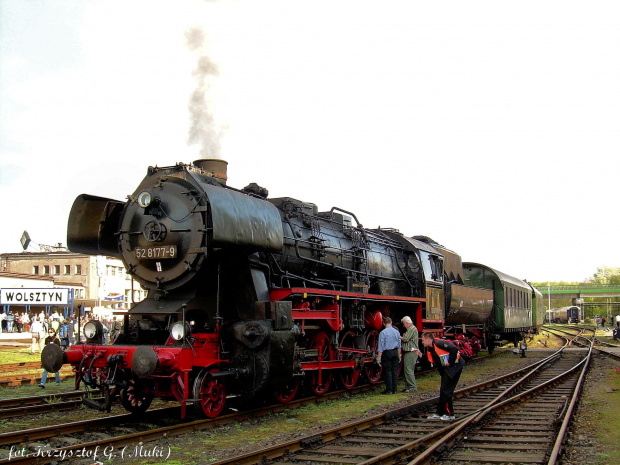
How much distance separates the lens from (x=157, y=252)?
863 centimetres

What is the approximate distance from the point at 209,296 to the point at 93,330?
1759 millimetres

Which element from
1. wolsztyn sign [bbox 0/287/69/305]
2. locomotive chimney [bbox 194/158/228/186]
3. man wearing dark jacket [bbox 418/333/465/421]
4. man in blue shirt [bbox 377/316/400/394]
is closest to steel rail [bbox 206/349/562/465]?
man wearing dark jacket [bbox 418/333/465/421]

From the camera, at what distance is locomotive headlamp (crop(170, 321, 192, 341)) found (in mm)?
7949

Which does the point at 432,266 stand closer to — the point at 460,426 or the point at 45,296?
the point at 460,426

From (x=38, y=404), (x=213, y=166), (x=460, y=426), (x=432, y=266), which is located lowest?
(x=38, y=404)

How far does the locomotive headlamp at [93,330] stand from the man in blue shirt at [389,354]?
5.77 metres

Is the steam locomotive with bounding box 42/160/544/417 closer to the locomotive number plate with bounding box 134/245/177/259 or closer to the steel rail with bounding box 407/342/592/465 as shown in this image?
the locomotive number plate with bounding box 134/245/177/259

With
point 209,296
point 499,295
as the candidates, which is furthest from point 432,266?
point 499,295

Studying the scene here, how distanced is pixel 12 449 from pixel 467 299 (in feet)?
48.8

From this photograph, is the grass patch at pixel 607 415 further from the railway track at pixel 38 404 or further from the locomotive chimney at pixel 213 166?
the railway track at pixel 38 404

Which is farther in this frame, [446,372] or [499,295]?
[499,295]

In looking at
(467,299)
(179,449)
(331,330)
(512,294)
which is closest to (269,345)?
(179,449)

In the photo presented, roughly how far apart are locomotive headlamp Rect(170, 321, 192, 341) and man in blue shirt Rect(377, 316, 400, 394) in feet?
17.1

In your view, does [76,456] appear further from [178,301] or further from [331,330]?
[331,330]
